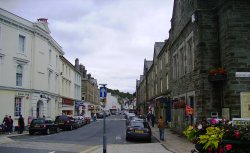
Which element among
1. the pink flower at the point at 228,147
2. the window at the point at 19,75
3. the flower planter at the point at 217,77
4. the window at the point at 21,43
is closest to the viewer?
the pink flower at the point at 228,147

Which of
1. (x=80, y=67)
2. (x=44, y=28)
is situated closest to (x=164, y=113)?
(x=44, y=28)

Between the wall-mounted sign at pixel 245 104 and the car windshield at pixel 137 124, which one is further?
the car windshield at pixel 137 124

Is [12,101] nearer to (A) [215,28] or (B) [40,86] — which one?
(B) [40,86]

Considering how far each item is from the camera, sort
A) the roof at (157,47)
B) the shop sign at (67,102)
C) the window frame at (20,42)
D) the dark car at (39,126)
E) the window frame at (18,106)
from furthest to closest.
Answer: the roof at (157,47) < the shop sign at (67,102) < the window frame at (20,42) < the window frame at (18,106) < the dark car at (39,126)

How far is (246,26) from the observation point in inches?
741

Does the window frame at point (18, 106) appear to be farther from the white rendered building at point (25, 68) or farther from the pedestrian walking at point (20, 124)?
the pedestrian walking at point (20, 124)

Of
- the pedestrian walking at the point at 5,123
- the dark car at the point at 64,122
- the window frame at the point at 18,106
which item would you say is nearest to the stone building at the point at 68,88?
the dark car at the point at 64,122

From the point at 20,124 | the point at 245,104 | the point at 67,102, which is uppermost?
the point at 67,102

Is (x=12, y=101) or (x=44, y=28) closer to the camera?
(x=12, y=101)

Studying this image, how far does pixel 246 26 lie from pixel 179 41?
30.1ft

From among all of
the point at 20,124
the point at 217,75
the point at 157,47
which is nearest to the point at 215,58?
the point at 217,75

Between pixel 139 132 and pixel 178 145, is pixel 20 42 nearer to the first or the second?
pixel 139 132

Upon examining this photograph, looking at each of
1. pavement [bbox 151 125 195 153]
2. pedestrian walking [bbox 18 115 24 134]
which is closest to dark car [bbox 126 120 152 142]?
pavement [bbox 151 125 195 153]

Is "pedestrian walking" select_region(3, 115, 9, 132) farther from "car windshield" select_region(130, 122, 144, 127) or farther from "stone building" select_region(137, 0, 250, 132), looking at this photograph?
"stone building" select_region(137, 0, 250, 132)
